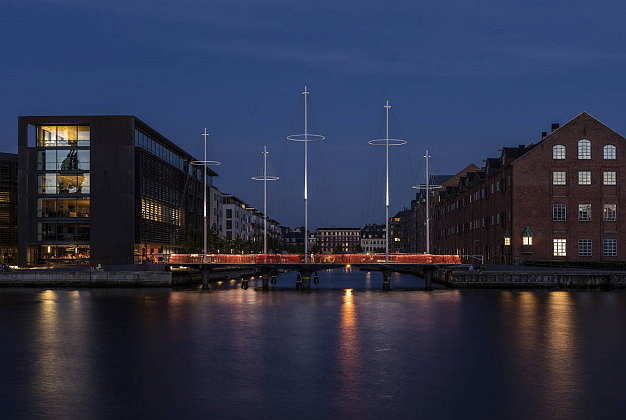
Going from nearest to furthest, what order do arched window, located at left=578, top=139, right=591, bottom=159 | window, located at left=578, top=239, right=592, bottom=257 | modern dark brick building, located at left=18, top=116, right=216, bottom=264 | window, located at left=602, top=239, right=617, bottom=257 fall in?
window, located at left=602, top=239, right=617, bottom=257, window, located at left=578, top=239, right=592, bottom=257, arched window, located at left=578, top=139, right=591, bottom=159, modern dark brick building, located at left=18, top=116, right=216, bottom=264

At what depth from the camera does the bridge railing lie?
248 ft

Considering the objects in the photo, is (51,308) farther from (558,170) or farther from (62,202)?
(558,170)

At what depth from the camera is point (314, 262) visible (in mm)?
78062

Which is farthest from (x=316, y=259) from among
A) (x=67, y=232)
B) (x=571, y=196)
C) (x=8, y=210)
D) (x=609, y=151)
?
(x=8, y=210)

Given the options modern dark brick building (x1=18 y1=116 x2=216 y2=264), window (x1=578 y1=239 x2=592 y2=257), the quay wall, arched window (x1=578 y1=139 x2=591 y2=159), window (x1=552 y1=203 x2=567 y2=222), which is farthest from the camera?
modern dark brick building (x1=18 y1=116 x2=216 y2=264)

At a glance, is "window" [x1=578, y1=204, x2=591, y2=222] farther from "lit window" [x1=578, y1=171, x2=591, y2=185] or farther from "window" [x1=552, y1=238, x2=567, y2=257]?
"window" [x1=552, y1=238, x2=567, y2=257]

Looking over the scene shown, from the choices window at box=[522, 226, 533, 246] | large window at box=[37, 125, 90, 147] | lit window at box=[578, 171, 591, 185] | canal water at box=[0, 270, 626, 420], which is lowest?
canal water at box=[0, 270, 626, 420]

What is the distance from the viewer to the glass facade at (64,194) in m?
104

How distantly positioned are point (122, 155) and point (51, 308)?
56.1m

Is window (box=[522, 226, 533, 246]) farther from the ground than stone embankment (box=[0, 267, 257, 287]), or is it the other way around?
window (box=[522, 226, 533, 246])

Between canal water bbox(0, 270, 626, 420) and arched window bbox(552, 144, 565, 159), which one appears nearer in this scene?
canal water bbox(0, 270, 626, 420)

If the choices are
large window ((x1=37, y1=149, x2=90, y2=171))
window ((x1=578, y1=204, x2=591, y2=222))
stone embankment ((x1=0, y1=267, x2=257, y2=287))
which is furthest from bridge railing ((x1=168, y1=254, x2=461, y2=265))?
large window ((x1=37, y1=149, x2=90, y2=171))

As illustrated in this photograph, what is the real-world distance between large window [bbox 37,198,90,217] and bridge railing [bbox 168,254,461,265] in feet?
105

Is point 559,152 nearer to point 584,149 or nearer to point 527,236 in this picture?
point 584,149
